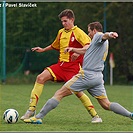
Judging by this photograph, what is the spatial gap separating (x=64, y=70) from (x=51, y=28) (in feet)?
49.0

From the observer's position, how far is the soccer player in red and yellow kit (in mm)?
8609

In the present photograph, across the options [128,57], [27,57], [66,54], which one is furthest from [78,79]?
[128,57]

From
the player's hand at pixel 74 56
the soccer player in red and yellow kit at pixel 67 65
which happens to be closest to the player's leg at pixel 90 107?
the soccer player in red and yellow kit at pixel 67 65

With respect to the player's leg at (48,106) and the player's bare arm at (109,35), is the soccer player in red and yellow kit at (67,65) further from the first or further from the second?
the player's bare arm at (109,35)

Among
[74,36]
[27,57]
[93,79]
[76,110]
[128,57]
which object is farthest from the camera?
[128,57]

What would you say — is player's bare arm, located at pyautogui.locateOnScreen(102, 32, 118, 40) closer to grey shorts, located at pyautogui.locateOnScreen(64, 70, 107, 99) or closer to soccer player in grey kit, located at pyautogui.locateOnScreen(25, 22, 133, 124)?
soccer player in grey kit, located at pyautogui.locateOnScreen(25, 22, 133, 124)

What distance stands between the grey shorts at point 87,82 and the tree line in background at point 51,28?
14.1 m

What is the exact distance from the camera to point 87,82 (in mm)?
8125

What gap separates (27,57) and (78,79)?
14325mm

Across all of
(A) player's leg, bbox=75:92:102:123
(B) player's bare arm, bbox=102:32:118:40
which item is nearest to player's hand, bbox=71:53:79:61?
(A) player's leg, bbox=75:92:102:123

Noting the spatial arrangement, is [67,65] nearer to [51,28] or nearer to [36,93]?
[36,93]

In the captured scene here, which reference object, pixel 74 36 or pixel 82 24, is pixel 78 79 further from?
pixel 82 24

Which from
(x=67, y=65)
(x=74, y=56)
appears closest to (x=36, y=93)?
(x=67, y=65)

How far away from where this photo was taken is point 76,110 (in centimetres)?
1088
